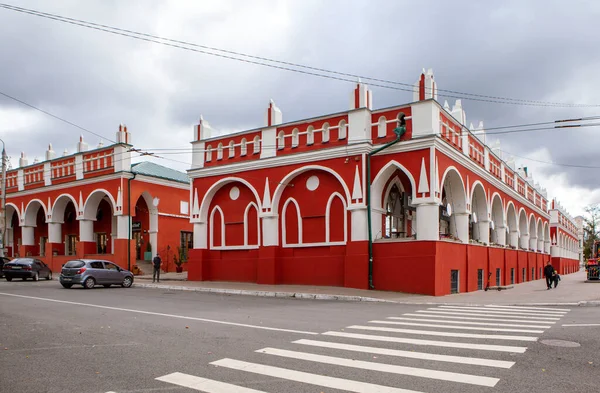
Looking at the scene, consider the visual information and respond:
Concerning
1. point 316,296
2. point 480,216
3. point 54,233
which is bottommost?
point 316,296

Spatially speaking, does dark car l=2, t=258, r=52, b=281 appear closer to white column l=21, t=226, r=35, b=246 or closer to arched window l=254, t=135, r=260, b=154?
white column l=21, t=226, r=35, b=246

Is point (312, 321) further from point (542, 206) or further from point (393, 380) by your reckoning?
point (542, 206)

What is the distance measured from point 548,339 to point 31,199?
1474 inches

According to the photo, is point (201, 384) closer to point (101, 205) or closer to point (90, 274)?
point (90, 274)

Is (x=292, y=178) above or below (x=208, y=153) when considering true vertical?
below

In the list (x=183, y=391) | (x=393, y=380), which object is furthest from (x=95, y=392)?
(x=393, y=380)

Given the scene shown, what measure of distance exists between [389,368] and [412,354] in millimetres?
1097

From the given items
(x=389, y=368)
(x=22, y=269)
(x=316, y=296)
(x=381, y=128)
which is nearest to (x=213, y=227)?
(x=316, y=296)

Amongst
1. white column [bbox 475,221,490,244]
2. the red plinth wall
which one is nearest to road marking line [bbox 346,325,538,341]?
the red plinth wall

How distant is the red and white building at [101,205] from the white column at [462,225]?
19.6 meters

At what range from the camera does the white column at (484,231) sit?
26391 mm

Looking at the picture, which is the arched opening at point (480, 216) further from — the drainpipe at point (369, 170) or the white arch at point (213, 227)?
the white arch at point (213, 227)

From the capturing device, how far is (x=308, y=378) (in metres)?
6.25

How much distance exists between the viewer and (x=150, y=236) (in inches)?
1320
